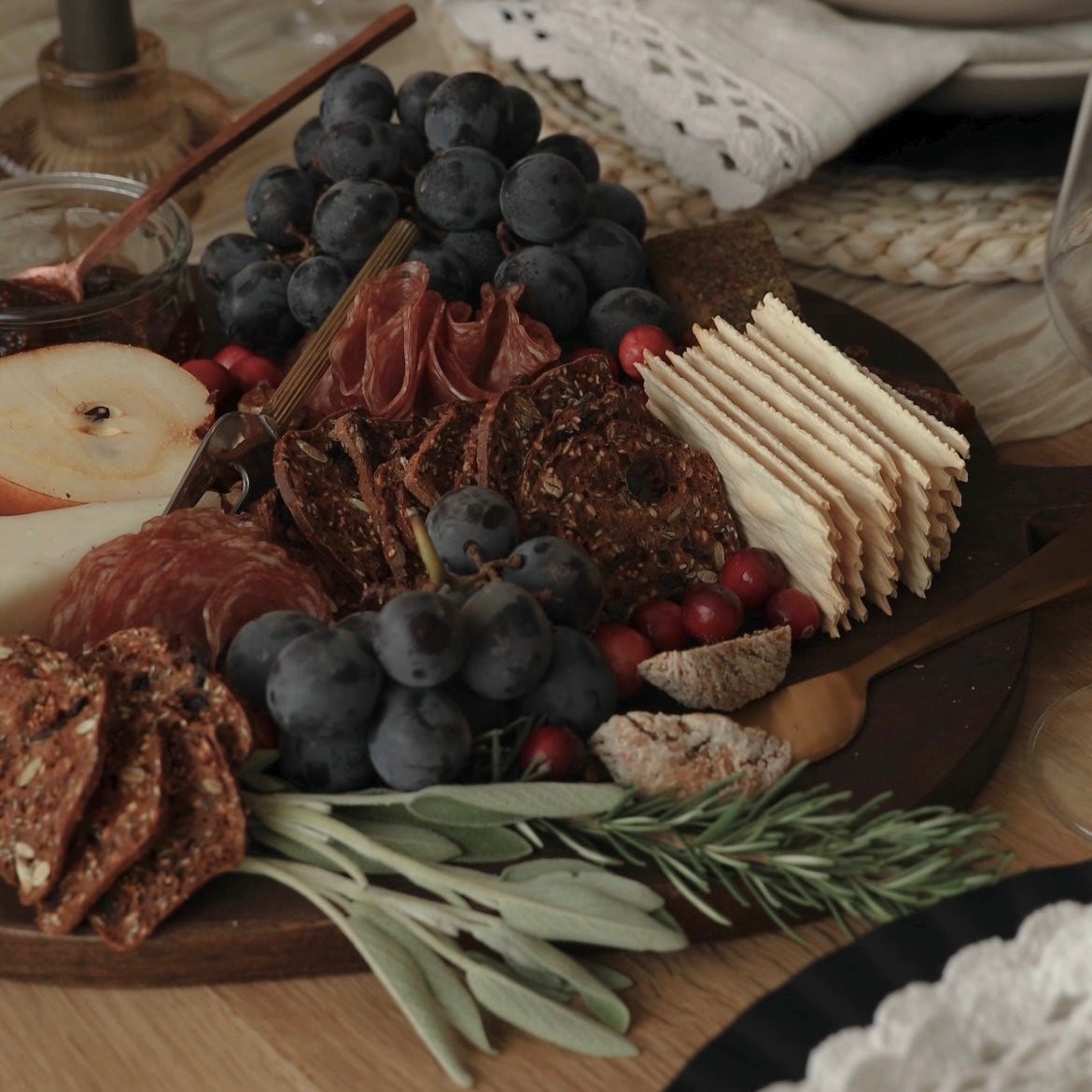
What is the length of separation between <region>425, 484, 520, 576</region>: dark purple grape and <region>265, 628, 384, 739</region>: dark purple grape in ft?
0.50

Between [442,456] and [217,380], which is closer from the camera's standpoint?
[442,456]

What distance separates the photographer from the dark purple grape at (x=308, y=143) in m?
1.62

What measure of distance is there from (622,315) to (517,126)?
0.23 meters

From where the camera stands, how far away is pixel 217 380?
4.85 feet

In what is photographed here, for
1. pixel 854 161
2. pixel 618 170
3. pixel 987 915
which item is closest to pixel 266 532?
pixel 987 915

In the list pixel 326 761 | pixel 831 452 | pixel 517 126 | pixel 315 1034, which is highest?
pixel 517 126

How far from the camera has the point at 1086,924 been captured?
80 centimetres

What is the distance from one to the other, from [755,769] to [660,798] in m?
0.08

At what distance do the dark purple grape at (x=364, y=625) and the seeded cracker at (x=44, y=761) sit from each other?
0.17 m

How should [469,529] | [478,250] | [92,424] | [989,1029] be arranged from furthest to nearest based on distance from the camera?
[478,250]
[92,424]
[469,529]
[989,1029]

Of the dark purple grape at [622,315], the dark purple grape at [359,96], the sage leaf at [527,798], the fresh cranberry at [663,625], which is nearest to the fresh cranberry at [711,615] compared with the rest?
the fresh cranberry at [663,625]

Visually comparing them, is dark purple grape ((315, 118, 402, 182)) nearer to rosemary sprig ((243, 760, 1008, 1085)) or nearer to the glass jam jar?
the glass jam jar

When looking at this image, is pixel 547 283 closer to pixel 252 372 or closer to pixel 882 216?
pixel 252 372

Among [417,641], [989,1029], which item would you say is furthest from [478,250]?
[989,1029]
